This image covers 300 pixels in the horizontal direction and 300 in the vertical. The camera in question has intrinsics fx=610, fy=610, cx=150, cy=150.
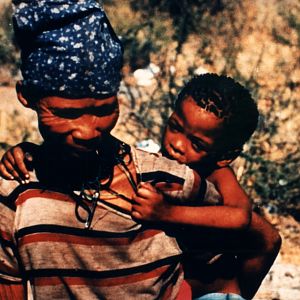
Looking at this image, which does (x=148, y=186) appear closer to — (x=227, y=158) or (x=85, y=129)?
(x=85, y=129)

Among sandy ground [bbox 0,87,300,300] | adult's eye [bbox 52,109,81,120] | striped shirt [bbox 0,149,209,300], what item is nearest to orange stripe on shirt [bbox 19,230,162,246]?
striped shirt [bbox 0,149,209,300]

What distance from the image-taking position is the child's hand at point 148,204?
5.81ft

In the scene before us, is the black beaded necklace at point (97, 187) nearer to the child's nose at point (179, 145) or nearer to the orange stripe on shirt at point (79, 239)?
the orange stripe on shirt at point (79, 239)

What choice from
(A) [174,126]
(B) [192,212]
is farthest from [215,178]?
(B) [192,212]

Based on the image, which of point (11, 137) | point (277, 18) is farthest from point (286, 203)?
point (277, 18)

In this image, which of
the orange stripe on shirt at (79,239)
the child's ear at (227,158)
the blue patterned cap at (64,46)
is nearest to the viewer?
the blue patterned cap at (64,46)

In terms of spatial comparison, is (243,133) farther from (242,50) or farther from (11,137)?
(242,50)

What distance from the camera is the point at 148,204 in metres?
1.76

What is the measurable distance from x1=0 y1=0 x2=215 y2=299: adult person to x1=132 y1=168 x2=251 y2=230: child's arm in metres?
0.04

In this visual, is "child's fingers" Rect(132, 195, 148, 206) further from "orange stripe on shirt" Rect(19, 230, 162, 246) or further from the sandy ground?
the sandy ground

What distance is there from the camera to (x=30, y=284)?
177cm

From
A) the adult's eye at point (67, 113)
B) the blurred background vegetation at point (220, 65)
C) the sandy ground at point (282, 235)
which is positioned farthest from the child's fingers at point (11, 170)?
the blurred background vegetation at point (220, 65)

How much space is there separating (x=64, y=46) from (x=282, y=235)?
2.98 m

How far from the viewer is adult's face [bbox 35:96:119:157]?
1.63 m
